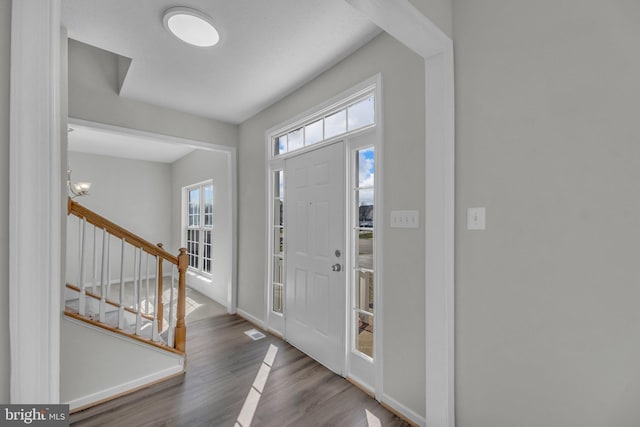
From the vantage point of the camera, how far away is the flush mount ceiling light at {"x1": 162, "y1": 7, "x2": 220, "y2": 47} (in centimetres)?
177

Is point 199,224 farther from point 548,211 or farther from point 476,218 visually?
point 548,211

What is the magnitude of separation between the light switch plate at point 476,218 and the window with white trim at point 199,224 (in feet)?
14.0

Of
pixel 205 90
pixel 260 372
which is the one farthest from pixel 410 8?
pixel 260 372

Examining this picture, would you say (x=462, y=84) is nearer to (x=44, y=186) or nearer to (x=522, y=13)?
(x=522, y=13)

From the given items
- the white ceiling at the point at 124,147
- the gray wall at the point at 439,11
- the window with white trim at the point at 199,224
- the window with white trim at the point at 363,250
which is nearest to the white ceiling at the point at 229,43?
the gray wall at the point at 439,11

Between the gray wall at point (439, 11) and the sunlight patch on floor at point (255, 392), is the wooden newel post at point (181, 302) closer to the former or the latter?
the sunlight patch on floor at point (255, 392)

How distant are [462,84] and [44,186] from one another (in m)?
1.80

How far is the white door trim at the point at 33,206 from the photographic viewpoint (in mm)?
554

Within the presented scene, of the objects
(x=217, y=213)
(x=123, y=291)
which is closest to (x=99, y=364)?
(x=123, y=291)

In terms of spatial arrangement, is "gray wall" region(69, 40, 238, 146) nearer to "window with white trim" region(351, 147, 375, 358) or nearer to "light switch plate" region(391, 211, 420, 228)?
"window with white trim" region(351, 147, 375, 358)

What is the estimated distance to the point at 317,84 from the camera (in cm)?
256

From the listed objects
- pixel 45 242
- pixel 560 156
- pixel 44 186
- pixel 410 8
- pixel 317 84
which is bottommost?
pixel 45 242

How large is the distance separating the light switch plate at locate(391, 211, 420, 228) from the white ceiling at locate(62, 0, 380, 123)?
1300 millimetres

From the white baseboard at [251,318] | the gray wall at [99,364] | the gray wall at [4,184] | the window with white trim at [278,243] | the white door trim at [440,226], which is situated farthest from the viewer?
the white baseboard at [251,318]
